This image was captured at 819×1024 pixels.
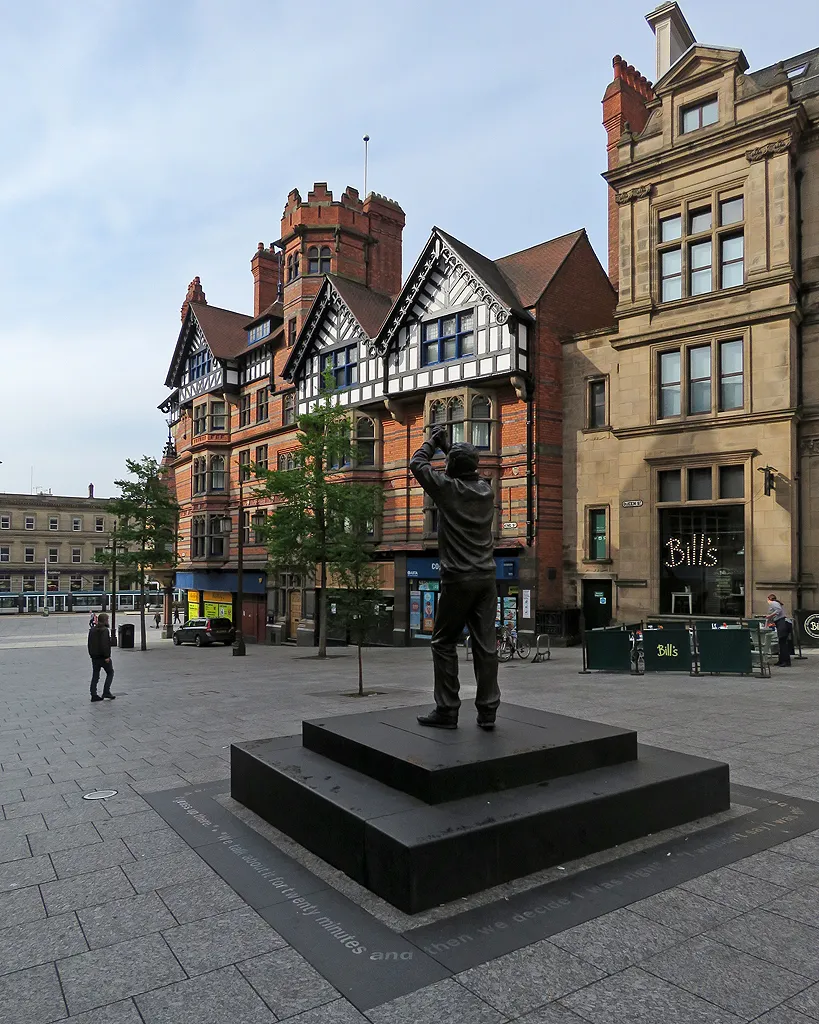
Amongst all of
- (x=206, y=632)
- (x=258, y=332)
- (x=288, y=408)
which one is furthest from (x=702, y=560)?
(x=258, y=332)

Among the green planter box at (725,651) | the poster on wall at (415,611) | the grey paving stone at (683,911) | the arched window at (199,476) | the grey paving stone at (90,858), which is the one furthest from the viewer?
the arched window at (199,476)

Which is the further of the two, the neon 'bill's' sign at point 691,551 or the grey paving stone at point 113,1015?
the neon 'bill's' sign at point 691,551

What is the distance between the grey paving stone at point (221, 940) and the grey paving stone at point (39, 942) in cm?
59

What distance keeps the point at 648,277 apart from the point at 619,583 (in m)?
10.2

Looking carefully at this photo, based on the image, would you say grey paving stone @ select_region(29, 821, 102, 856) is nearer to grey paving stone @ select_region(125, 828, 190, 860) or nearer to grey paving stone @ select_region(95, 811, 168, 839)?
grey paving stone @ select_region(95, 811, 168, 839)

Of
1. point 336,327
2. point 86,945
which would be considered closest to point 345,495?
point 336,327

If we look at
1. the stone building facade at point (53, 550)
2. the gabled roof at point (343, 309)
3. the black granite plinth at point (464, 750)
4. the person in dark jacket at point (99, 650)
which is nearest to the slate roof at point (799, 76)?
the gabled roof at point (343, 309)

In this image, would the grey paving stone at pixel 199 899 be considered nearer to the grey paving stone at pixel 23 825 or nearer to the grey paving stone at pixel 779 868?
the grey paving stone at pixel 23 825

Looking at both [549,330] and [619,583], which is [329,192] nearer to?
[549,330]

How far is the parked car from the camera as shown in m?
39.1

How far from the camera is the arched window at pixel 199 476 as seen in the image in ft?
153

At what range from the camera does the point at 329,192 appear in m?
39.4

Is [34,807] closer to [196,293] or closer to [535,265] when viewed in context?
[535,265]

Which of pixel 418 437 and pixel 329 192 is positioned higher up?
pixel 329 192
